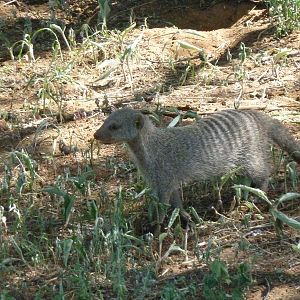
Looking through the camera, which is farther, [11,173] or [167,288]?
[11,173]

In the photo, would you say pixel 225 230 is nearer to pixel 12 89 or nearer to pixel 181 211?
pixel 181 211

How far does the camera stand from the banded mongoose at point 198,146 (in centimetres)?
369

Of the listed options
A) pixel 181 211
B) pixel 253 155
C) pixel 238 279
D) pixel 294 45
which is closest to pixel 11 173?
pixel 181 211

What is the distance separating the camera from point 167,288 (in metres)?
2.86

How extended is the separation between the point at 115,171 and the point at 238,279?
1.17 m

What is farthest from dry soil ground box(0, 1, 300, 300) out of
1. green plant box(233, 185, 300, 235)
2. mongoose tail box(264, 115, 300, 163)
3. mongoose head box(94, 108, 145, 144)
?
mongoose head box(94, 108, 145, 144)

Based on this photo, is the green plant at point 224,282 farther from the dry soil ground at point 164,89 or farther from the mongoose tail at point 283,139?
the mongoose tail at point 283,139

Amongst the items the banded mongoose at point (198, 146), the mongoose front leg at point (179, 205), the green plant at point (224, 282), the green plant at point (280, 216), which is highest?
the banded mongoose at point (198, 146)

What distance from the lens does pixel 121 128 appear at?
3668 millimetres

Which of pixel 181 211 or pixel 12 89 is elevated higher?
pixel 12 89

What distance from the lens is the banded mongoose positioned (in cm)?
369

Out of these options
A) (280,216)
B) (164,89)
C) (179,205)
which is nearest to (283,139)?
(179,205)

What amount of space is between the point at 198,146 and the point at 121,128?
0.36 meters

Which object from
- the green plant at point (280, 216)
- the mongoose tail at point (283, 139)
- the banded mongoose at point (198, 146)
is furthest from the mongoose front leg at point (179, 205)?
the mongoose tail at point (283, 139)
